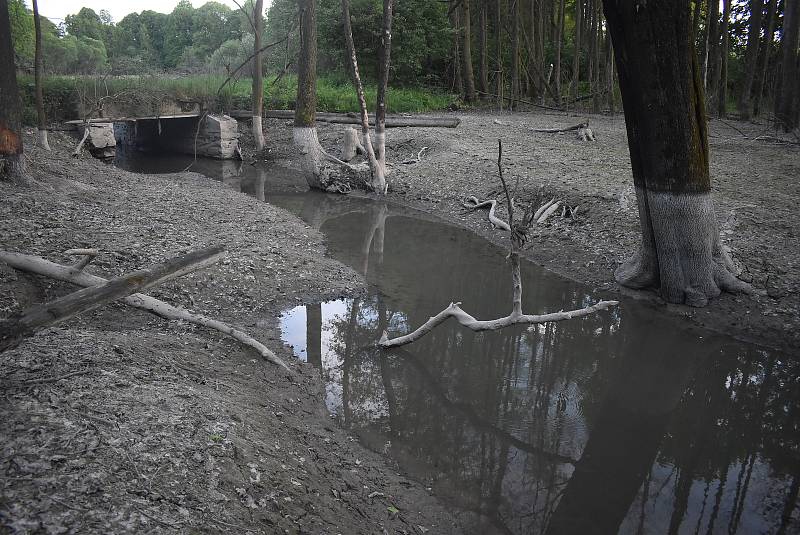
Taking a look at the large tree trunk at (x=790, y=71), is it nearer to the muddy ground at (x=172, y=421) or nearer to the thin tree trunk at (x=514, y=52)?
the thin tree trunk at (x=514, y=52)

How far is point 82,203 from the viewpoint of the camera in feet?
36.6

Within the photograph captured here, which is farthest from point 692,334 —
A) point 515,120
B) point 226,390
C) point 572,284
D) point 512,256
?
point 515,120

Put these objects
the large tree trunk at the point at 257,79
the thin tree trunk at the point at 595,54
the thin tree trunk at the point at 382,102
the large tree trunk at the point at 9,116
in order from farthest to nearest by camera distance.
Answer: the thin tree trunk at the point at 595,54
the large tree trunk at the point at 257,79
the thin tree trunk at the point at 382,102
the large tree trunk at the point at 9,116

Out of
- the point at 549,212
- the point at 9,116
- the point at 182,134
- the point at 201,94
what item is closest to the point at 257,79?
the point at 201,94

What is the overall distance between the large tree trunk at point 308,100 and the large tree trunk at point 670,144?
1006cm

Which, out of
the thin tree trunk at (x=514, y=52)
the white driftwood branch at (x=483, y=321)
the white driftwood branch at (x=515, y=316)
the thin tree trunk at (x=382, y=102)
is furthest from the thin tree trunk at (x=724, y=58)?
the white driftwood branch at (x=515, y=316)

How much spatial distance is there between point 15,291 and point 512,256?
218 inches

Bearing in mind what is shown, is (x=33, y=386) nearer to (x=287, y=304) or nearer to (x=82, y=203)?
(x=287, y=304)

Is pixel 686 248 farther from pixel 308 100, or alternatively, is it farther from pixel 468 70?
pixel 468 70

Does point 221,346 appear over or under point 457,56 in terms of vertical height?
under

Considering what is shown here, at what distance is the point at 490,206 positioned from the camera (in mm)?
14656

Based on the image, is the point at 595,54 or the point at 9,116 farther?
the point at 595,54

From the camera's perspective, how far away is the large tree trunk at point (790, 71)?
1812 cm

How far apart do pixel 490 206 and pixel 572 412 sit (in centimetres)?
846
